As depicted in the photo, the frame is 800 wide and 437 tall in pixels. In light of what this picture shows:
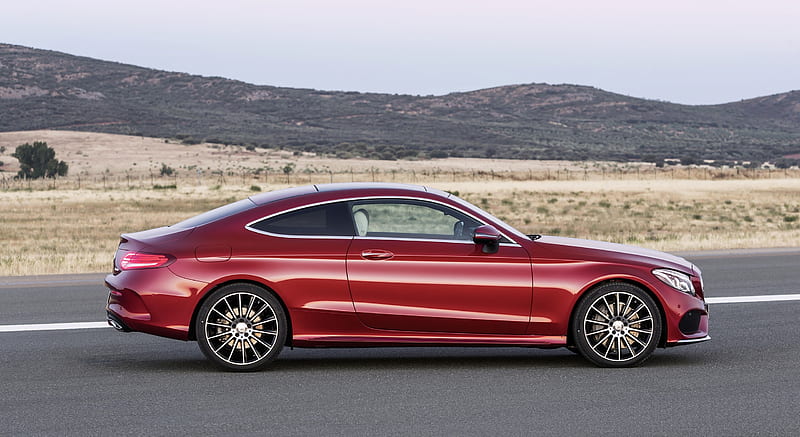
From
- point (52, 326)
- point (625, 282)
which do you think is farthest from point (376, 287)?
point (52, 326)

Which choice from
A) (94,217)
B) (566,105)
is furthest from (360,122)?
(94,217)

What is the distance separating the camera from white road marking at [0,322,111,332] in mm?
11359

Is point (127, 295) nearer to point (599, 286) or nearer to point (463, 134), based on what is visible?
point (599, 286)

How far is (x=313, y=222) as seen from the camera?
8.91 metres

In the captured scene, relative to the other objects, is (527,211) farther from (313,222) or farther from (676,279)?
(313,222)

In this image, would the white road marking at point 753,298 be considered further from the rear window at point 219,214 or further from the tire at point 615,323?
the rear window at point 219,214

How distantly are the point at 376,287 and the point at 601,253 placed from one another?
1.86 m

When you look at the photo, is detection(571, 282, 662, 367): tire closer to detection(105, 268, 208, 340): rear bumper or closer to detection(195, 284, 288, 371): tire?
detection(195, 284, 288, 371): tire

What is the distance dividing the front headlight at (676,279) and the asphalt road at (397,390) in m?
0.66

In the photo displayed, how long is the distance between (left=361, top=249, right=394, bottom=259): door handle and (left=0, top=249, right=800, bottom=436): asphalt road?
950 millimetres

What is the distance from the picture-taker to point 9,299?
45.8 feet

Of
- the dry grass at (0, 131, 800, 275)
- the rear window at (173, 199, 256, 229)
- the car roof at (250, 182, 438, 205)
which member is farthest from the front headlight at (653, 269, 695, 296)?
the dry grass at (0, 131, 800, 275)

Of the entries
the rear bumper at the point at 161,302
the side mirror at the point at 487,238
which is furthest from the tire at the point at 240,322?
the side mirror at the point at 487,238

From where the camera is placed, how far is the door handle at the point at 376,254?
28.6 ft
